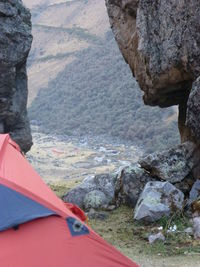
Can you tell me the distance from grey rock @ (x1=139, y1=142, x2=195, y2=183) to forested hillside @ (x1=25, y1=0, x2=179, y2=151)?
96.7ft

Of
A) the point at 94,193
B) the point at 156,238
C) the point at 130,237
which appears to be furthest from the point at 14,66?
the point at 156,238

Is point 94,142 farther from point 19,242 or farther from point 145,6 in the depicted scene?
point 19,242

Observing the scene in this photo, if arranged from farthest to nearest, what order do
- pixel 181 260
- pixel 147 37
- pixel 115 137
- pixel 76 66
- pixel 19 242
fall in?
pixel 76 66 → pixel 115 137 → pixel 147 37 → pixel 181 260 → pixel 19 242

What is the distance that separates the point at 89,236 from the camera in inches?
230

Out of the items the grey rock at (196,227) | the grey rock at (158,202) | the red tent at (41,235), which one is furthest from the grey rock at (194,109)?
the red tent at (41,235)

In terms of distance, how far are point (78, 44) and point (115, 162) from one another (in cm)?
4233

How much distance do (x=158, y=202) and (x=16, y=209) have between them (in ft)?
15.9

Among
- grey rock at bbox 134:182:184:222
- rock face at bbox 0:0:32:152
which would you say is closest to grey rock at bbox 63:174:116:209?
grey rock at bbox 134:182:184:222

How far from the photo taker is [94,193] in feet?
38.9

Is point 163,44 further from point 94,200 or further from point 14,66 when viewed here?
point 14,66

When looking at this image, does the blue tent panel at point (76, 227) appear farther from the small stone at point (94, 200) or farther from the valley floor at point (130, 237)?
the small stone at point (94, 200)

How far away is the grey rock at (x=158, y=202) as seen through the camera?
32.0ft

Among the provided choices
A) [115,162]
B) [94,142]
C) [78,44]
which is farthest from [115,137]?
[78,44]

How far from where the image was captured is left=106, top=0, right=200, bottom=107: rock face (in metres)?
10.6
